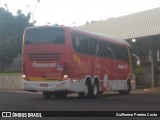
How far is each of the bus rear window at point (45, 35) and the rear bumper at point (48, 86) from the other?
76.2 inches

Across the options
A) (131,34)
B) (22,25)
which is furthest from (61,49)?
(22,25)

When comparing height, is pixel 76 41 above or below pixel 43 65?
above

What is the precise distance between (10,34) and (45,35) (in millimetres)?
41772

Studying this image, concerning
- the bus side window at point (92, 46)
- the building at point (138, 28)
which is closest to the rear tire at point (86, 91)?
the bus side window at point (92, 46)

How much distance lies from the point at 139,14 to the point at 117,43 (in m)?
10.1

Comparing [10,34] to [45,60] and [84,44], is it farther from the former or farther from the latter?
[45,60]

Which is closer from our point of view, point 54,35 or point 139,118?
point 139,118

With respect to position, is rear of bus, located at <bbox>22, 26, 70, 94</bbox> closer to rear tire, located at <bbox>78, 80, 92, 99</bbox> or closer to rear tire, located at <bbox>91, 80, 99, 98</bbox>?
rear tire, located at <bbox>78, 80, 92, 99</bbox>

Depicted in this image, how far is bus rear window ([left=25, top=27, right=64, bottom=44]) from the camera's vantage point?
71.9ft

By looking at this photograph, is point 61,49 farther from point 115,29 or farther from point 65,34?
point 115,29

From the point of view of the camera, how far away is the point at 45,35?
72.8 ft

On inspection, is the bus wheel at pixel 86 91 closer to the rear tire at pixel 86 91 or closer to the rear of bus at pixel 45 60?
the rear tire at pixel 86 91

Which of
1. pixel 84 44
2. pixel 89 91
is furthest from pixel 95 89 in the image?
pixel 84 44

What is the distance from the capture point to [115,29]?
39.7m
